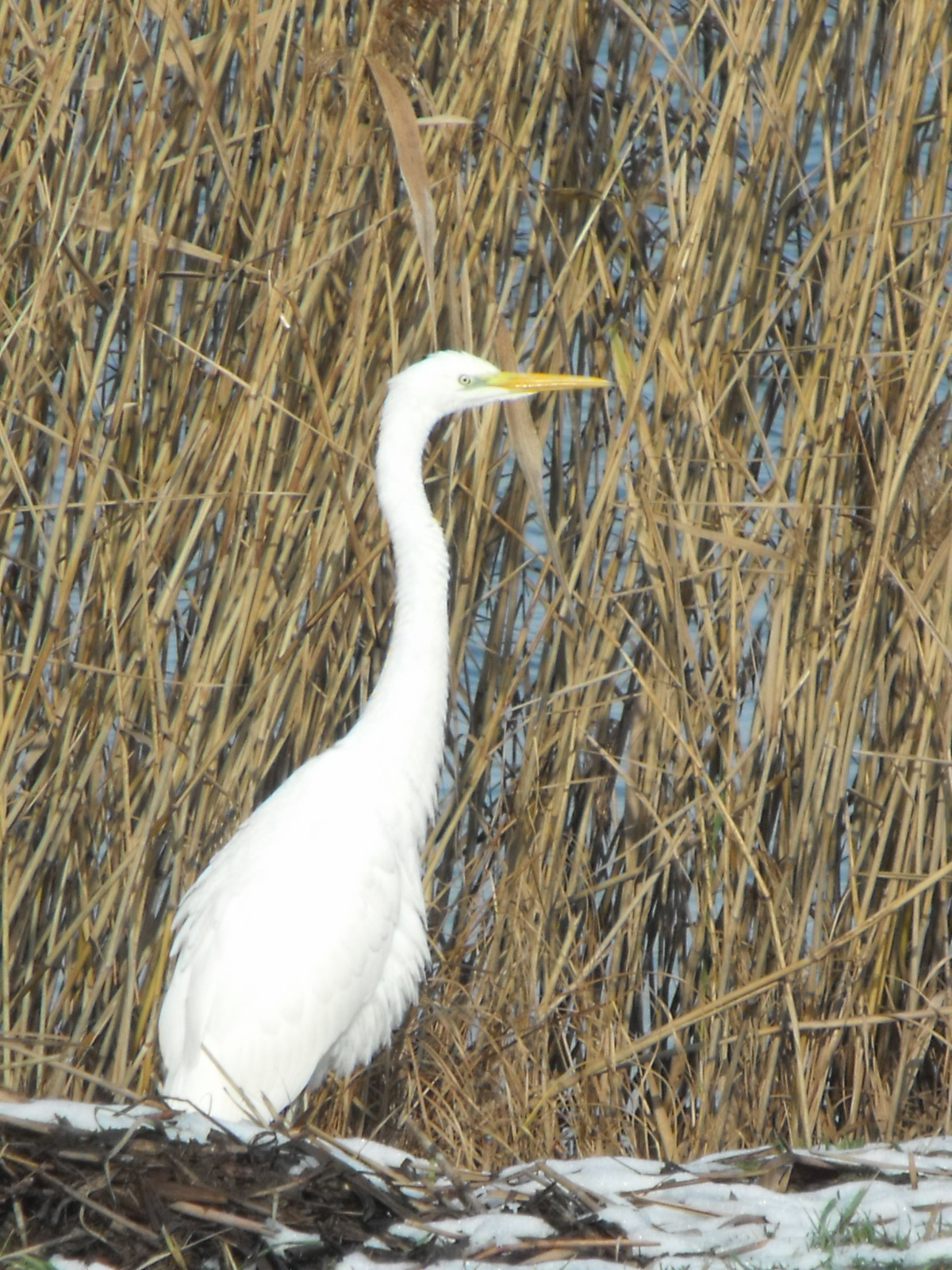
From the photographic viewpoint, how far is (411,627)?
7.78 feet

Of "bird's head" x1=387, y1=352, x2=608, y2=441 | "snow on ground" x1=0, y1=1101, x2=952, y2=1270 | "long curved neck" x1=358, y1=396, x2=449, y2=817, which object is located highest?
"bird's head" x1=387, y1=352, x2=608, y2=441

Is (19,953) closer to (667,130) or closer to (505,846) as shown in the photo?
(505,846)

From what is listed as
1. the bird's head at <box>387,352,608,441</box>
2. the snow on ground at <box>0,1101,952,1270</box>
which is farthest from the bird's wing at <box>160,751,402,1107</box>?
the bird's head at <box>387,352,608,441</box>

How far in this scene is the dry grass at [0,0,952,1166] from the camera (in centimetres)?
229

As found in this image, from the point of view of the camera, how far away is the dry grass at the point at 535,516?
229 cm

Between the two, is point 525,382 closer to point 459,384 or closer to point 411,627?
point 459,384

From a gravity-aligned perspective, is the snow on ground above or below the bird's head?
below

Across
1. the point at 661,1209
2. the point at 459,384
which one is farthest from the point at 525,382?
the point at 661,1209

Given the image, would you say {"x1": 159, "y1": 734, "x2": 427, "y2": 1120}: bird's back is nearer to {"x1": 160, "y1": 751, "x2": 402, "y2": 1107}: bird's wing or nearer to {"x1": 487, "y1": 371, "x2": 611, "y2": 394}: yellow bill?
{"x1": 160, "y1": 751, "x2": 402, "y2": 1107}: bird's wing

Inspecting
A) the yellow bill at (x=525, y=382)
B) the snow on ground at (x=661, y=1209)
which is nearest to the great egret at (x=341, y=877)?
the yellow bill at (x=525, y=382)

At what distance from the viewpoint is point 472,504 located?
2564 millimetres

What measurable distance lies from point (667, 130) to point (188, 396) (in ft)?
2.95

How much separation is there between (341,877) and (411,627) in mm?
422

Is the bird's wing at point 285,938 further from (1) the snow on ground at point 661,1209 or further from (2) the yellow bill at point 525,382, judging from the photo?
(2) the yellow bill at point 525,382
